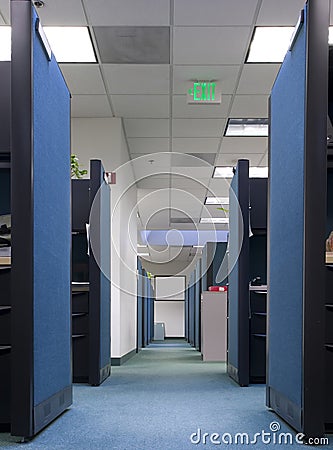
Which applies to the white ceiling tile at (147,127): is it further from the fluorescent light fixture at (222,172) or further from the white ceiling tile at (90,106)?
the fluorescent light fixture at (222,172)

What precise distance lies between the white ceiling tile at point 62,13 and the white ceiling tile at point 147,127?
6.19 ft

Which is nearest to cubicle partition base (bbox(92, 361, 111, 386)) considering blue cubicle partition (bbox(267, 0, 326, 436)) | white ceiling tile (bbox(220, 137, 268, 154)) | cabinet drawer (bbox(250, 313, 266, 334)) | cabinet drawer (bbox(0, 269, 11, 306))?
cabinet drawer (bbox(250, 313, 266, 334))

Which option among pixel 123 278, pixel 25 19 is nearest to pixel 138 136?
pixel 123 278

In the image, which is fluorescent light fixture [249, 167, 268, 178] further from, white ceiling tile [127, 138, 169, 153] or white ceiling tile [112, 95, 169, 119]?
white ceiling tile [112, 95, 169, 119]

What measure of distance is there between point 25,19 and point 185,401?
5.55ft

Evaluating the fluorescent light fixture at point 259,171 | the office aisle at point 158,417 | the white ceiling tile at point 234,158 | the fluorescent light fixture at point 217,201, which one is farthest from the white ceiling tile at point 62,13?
the fluorescent light fixture at point 217,201

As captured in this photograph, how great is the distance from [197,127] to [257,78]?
1.22m

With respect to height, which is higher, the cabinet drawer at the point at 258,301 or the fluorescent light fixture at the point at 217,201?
the fluorescent light fixture at the point at 217,201

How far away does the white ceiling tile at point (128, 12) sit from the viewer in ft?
10.9

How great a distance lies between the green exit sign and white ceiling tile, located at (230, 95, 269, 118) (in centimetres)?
34

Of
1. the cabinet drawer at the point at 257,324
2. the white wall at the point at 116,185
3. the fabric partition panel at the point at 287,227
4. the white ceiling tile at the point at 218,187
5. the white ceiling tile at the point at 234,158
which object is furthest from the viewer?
the white ceiling tile at the point at 218,187

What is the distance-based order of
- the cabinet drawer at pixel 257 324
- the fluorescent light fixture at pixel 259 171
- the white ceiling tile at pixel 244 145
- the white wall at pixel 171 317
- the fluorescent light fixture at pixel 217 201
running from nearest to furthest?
the cabinet drawer at pixel 257 324
the white ceiling tile at pixel 244 145
the fluorescent light fixture at pixel 259 171
the fluorescent light fixture at pixel 217 201
the white wall at pixel 171 317

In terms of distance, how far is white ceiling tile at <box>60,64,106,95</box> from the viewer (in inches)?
167

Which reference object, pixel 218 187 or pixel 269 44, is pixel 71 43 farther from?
pixel 218 187
